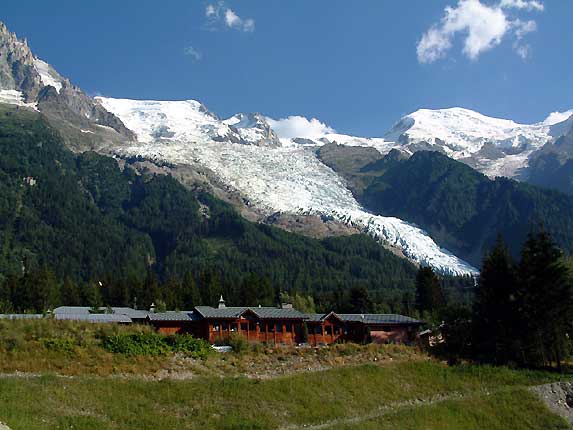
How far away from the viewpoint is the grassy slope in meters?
35.1

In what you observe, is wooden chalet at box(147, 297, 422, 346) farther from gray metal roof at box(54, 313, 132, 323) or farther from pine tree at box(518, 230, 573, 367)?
pine tree at box(518, 230, 573, 367)

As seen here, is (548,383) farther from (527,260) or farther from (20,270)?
(20,270)

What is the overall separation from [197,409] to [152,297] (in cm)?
7934

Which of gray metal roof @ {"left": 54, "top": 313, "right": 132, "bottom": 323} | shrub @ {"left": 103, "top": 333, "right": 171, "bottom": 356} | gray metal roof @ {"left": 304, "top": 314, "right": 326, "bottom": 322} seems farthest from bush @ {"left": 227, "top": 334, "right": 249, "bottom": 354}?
gray metal roof @ {"left": 54, "top": 313, "right": 132, "bottom": 323}

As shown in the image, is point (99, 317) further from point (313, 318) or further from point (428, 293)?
point (428, 293)

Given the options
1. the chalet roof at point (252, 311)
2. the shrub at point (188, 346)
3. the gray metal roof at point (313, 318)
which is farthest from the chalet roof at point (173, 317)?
the shrub at point (188, 346)

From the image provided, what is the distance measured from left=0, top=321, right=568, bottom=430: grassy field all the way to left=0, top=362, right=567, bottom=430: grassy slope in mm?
75

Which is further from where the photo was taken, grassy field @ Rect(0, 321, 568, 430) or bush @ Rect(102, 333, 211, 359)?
bush @ Rect(102, 333, 211, 359)

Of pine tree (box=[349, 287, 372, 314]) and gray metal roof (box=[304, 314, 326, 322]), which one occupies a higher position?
pine tree (box=[349, 287, 372, 314])

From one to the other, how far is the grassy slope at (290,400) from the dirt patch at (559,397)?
136 centimetres

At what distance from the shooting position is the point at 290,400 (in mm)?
42000

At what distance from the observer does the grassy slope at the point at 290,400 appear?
35.1m

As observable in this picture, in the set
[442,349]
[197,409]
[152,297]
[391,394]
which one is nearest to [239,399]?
[197,409]

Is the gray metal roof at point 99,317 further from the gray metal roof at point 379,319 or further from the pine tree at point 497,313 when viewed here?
the pine tree at point 497,313
